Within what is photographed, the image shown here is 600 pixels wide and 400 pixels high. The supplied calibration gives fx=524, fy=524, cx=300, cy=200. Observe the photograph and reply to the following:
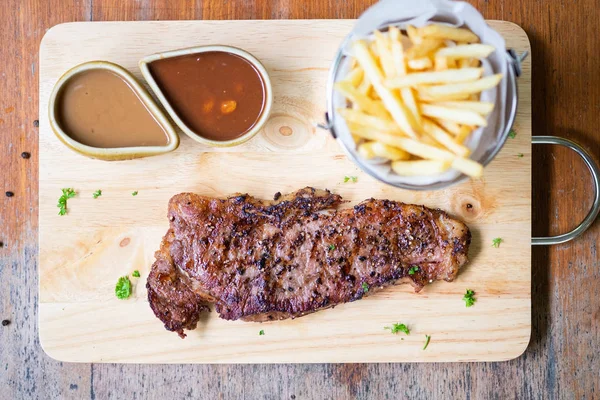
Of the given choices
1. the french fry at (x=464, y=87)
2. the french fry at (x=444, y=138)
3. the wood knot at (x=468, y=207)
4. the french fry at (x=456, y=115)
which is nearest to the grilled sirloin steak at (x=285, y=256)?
the wood knot at (x=468, y=207)

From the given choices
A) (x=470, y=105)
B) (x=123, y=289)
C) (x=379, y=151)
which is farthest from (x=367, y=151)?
(x=123, y=289)

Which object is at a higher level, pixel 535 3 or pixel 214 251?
pixel 535 3

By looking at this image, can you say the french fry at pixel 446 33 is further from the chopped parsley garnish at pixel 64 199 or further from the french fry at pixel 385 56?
the chopped parsley garnish at pixel 64 199

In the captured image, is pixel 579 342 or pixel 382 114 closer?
pixel 382 114

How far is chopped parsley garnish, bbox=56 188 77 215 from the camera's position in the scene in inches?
150

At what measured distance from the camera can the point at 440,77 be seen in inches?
114

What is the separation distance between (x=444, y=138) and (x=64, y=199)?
2.69m

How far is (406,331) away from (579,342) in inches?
56.2

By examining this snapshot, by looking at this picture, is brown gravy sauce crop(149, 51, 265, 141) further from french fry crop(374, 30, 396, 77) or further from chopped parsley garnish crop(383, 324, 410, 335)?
chopped parsley garnish crop(383, 324, 410, 335)

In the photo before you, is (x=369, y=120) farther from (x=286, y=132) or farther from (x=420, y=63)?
(x=286, y=132)

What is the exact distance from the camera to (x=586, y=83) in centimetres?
404

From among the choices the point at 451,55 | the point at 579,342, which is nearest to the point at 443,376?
the point at 579,342

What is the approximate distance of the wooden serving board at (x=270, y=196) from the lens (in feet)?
12.6

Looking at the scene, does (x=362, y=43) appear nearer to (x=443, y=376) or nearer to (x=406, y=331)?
(x=406, y=331)
